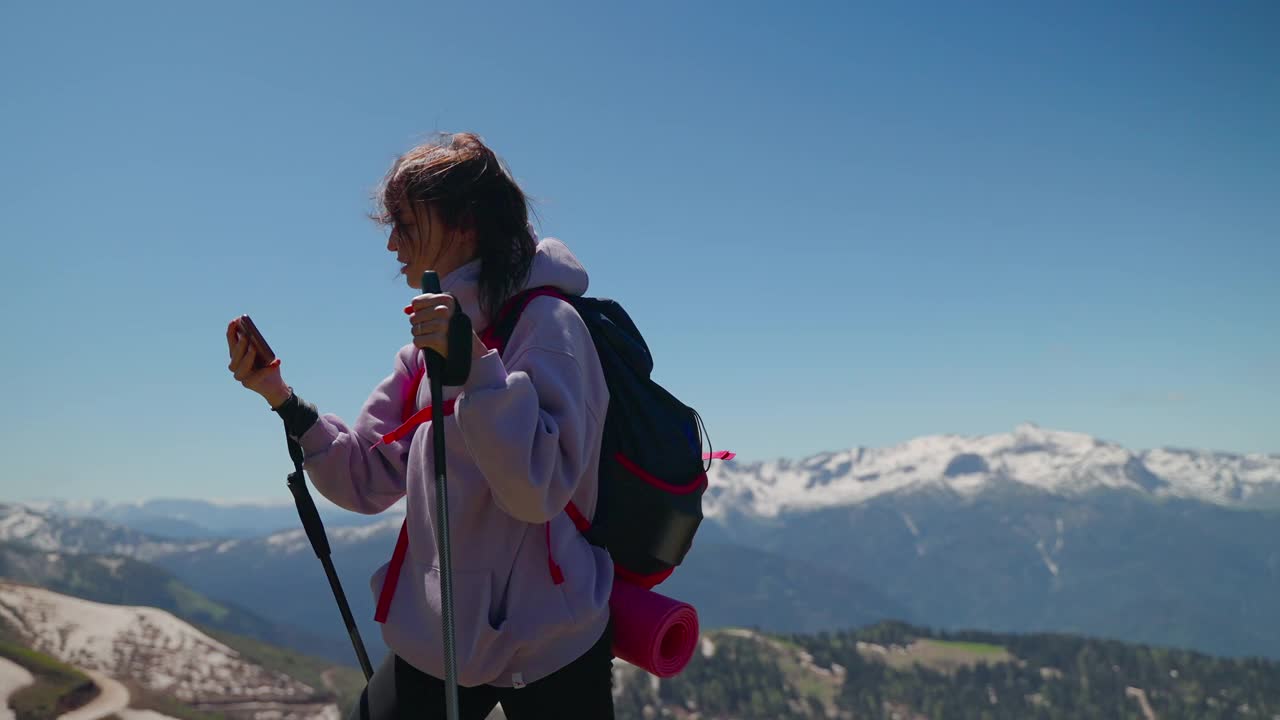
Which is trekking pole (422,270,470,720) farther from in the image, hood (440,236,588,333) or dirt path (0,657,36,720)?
dirt path (0,657,36,720)

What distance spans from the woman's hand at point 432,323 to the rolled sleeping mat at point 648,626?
111 cm

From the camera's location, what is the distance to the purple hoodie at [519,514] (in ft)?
9.09

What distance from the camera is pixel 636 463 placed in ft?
10.5

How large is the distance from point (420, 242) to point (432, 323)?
776mm

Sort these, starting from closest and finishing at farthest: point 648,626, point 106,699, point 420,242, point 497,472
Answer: point 497,472 → point 648,626 → point 420,242 → point 106,699

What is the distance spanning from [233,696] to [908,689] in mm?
146836

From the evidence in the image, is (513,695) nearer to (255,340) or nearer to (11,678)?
(255,340)

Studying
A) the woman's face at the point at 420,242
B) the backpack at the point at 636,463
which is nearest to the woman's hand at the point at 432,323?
the backpack at the point at 636,463

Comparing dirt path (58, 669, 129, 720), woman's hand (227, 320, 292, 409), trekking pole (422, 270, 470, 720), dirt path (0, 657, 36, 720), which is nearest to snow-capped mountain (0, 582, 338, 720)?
dirt path (58, 669, 129, 720)

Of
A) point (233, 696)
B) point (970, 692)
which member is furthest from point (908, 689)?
point (233, 696)

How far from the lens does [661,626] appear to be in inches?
124

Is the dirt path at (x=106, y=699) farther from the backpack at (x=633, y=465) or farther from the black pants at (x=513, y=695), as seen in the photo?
the backpack at (x=633, y=465)

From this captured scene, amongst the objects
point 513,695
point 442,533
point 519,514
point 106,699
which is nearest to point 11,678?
point 106,699

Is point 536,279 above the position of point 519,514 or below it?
above
